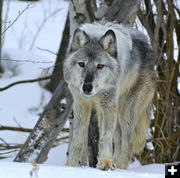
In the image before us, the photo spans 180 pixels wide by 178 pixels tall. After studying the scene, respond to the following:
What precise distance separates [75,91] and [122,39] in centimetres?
96

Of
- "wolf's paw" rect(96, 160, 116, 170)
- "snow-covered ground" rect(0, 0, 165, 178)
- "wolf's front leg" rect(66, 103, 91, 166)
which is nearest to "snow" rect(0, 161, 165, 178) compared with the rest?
"snow-covered ground" rect(0, 0, 165, 178)

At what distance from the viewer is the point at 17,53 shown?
12.4 m

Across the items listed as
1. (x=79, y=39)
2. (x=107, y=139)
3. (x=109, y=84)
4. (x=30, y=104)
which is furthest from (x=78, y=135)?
(x=30, y=104)

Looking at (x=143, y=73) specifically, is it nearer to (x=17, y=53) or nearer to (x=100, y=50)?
(x=100, y=50)

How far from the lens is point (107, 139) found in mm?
5055

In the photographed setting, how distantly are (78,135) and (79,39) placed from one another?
1139 millimetres

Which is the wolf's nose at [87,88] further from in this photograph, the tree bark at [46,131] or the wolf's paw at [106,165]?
the tree bark at [46,131]

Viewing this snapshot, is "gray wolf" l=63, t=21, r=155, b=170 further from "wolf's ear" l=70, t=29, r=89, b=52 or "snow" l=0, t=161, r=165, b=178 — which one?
"snow" l=0, t=161, r=165, b=178

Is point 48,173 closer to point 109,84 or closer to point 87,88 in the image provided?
point 87,88

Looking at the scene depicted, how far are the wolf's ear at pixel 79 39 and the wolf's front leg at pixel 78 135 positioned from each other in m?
0.69

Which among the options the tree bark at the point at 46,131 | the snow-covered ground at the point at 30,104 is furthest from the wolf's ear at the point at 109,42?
the tree bark at the point at 46,131

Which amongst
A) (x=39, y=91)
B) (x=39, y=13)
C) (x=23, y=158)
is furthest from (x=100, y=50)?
(x=39, y=13)

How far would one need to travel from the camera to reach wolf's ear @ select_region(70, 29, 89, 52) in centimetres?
507

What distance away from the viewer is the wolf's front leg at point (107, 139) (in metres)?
4.85
